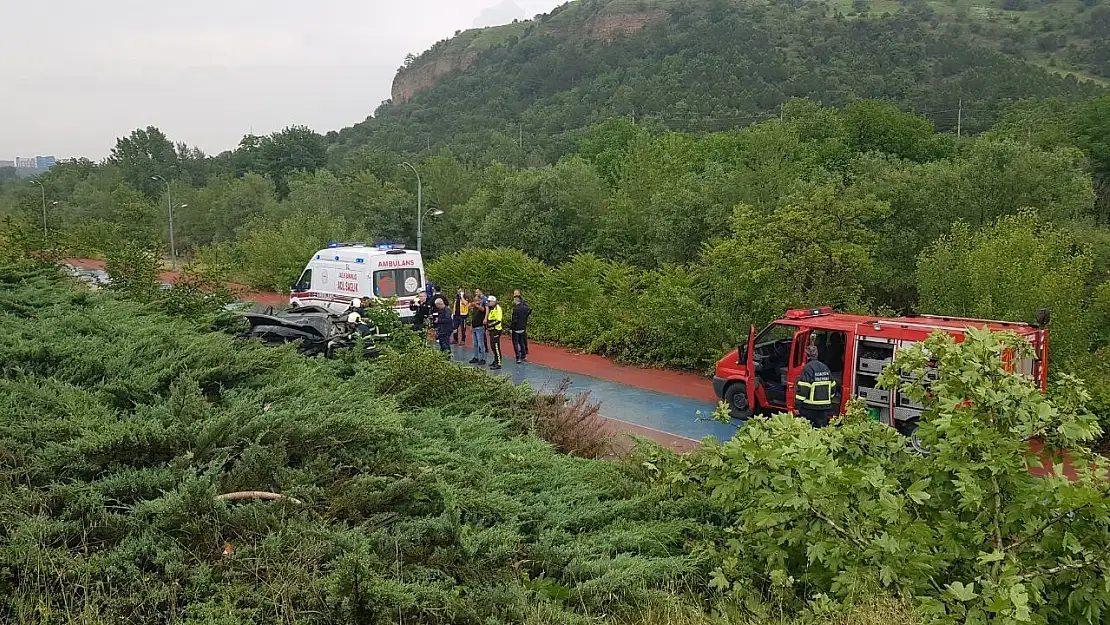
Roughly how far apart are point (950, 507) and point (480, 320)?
13.5m

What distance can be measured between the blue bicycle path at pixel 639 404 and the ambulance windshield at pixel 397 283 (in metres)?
2.37

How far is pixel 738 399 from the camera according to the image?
1323cm

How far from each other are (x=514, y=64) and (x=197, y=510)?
128m

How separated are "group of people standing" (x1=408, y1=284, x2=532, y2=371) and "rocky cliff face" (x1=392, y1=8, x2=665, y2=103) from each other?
115 m

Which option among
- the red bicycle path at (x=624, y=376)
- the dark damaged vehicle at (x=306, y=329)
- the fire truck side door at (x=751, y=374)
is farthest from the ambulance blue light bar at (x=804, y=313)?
the dark damaged vehicle at (x=306, y=329)

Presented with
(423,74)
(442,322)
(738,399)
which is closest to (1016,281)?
(738,399)

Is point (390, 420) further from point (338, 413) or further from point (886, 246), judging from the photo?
point (886, 246)

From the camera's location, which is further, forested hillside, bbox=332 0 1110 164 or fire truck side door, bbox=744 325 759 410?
forested hillside, bbox=332 0 1110 164

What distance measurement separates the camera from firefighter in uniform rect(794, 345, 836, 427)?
10062mm

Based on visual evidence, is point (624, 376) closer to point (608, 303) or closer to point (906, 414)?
point (608, 303)

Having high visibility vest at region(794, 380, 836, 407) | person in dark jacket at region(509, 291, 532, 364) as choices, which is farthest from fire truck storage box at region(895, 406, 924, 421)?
person in dark jacket at region(509, 291, 532, 364)

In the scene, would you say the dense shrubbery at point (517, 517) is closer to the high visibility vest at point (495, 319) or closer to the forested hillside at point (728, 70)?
the high visibility vest at point (495, 319)

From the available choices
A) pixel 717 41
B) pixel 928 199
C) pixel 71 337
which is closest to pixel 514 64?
pixel 717 41

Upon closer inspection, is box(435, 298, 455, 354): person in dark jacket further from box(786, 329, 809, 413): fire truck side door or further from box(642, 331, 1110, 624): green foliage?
box(642, 331, 1110, 624): green foliage
